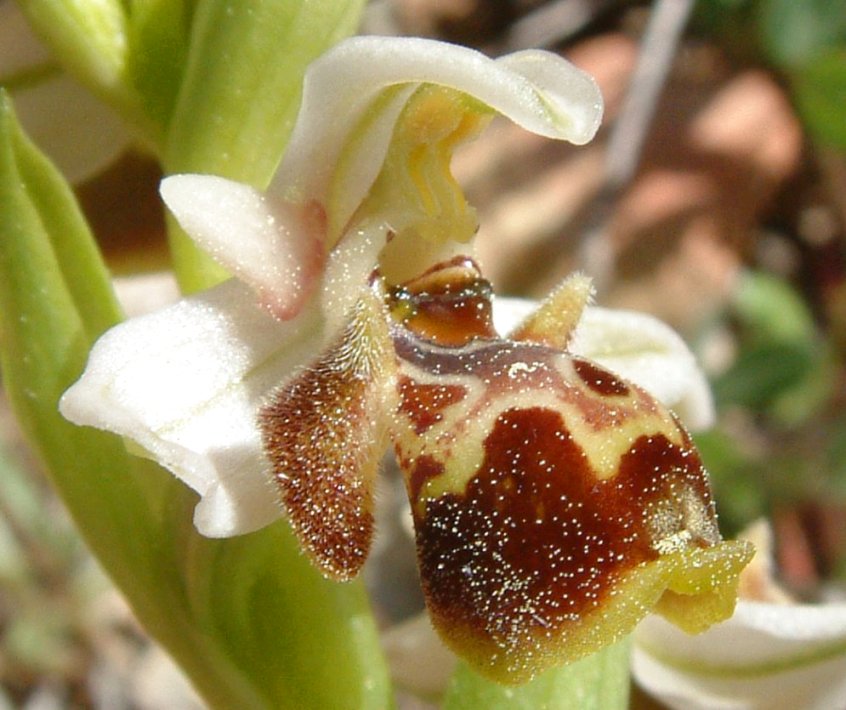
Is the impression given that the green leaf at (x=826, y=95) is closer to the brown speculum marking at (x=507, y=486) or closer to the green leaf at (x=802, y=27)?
the green leaf at (x=802, y=27)

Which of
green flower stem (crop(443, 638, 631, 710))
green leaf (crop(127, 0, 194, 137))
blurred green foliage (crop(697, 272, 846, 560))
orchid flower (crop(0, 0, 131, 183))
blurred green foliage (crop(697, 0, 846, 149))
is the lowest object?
blurred green foliage (crop(697, 272, 846, 560))

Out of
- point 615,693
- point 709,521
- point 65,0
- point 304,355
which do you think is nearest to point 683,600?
point 709,521

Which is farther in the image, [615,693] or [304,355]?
[615,693]

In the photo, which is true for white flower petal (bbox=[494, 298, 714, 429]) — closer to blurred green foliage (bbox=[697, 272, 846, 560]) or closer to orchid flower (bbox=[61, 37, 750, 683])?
orchid flower (bbox=[61, 37, 750, 683])

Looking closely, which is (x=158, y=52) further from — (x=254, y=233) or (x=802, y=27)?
(x=802, y=27)

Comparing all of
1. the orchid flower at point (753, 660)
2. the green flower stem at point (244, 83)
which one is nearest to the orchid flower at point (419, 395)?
the green flower stem at point (244, 83)

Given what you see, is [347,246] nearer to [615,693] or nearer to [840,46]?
[615,693]

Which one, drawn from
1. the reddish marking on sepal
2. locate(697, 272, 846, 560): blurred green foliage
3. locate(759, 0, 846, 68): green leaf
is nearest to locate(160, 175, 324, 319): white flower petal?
the reddish marking on sepal
